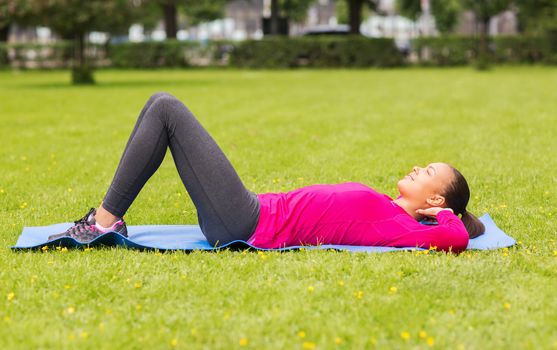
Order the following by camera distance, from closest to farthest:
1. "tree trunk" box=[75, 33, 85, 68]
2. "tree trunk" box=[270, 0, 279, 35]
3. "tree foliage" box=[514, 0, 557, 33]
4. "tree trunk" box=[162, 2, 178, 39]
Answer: "tree trunk" box=[75, 33, 85, 68]
"tree foliage" box=[514, 0, 557, 33]
"tree trunk" box=[270, 0, 279, 35]
"tree trunk" box=[162, 2, 178, 39]

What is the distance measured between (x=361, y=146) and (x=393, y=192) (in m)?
2.66

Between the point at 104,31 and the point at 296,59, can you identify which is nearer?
the point at 104,31

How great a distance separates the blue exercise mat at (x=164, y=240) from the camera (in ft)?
15.1

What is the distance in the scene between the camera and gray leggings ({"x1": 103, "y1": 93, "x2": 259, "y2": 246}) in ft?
14.3

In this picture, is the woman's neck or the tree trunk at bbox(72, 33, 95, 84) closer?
the woman's neck

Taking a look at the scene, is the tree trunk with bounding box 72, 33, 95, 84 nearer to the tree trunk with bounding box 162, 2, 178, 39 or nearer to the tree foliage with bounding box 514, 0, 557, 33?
the tree trunk with bounding box 162, 2, 178, 39

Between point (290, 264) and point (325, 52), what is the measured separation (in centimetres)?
3026

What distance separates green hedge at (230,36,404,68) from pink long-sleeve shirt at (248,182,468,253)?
29759 mm

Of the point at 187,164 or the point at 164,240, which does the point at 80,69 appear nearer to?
the point at 164,240

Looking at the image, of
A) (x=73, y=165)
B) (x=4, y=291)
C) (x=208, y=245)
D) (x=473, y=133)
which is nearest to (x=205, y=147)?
(x=208, y=245)

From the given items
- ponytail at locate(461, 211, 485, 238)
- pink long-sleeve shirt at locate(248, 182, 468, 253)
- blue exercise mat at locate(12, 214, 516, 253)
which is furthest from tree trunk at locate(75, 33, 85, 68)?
ponytail at locate(461, 211, 485, 238)

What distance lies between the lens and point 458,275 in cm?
407

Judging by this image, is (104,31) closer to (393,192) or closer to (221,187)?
(393,192)

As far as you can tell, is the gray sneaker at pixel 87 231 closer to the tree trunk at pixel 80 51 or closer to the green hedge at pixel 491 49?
the tree trunk at pixel 80 51
